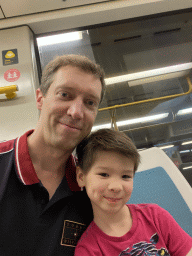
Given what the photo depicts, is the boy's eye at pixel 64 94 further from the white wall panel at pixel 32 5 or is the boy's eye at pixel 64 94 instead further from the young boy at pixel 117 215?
the white wall panel at pixel 32 5

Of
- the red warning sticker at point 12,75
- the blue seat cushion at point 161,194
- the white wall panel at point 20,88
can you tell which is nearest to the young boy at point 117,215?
the blue seat cushion at point 161,194

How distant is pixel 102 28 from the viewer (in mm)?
2283

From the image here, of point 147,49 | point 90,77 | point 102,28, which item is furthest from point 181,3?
point 90,77

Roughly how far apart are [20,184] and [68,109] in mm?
319

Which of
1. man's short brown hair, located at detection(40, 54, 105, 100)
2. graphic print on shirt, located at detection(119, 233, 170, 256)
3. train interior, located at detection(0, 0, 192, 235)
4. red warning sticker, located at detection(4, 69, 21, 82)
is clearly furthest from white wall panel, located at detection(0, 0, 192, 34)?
graphic print on shirt, located at detection(119, 233, 170, 256)

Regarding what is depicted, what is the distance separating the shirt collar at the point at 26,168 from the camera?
2.48ft

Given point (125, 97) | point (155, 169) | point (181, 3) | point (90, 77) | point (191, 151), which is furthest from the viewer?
point (181, 3)

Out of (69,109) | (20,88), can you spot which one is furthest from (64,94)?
(20,88)

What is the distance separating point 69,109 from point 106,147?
0.20 m

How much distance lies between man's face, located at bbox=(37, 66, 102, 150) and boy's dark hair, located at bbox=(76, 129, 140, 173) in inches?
2.4

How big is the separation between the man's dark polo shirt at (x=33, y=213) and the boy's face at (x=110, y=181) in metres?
0.10

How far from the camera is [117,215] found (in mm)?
724

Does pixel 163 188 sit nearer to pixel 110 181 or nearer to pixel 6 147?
pixel 110 181

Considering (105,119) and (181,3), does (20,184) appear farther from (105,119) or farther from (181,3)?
(181,3)
